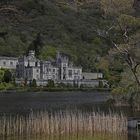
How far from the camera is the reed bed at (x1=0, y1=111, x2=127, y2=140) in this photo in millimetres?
26875

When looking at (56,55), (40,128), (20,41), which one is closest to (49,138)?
(40,128)

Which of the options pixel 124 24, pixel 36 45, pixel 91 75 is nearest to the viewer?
pixel 124 24

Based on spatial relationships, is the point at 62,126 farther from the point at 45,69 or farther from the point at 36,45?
the point at 36,45

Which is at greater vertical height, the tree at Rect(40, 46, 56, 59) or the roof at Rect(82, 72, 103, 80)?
the tree at Rect(40, 46, 56, 59)

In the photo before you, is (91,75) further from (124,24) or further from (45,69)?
(124,24)

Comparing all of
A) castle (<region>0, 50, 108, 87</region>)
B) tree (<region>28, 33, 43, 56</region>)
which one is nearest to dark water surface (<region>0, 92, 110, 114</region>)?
castle (<region>0, 50, 108, 87</region>)

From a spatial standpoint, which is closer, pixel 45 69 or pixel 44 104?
pixel 44 104

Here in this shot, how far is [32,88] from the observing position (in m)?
120

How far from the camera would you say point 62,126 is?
27.3m

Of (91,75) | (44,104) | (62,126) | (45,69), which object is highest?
(45,69)

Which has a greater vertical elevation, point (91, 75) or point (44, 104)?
point (91, 75)

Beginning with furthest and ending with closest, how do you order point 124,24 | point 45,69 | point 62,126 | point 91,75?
point 91,75 < point 45,69 < point 124,24 < point 62,126

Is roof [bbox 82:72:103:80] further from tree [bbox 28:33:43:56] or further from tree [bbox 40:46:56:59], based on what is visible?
tree [bbox 28:33:43:56]

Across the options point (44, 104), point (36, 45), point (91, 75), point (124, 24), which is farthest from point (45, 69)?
point (124, 24)
